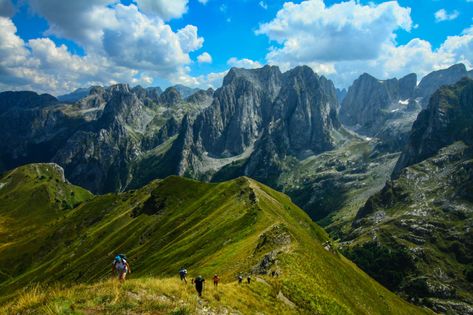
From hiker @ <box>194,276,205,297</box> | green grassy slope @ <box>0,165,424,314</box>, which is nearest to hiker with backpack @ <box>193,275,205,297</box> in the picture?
hiker @ <box>194,276,205,297</box>

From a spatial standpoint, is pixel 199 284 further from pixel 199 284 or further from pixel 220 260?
pixel 220 260

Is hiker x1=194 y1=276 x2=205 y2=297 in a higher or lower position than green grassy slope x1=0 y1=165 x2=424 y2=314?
higher

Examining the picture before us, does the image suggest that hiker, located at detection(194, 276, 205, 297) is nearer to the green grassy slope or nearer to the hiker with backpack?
the hiker with backpack

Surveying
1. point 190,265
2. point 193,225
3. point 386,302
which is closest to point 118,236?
point 193,225

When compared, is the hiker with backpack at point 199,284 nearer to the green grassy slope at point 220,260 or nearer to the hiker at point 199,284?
the hiker at point 199,284

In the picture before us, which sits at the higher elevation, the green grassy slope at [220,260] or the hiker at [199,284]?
the hiker at [199,284]

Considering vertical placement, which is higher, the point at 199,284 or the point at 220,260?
the point at 199,284

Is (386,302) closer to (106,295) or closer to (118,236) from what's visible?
(106,295)

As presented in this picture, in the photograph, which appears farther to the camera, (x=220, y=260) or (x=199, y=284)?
(x=220, y=260)

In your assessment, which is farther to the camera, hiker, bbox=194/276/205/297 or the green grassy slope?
hiker, bbox=194/276/205/297

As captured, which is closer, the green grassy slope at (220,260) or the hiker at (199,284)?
the green grassy slope at (220,260)

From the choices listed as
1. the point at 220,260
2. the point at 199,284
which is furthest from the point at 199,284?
the point at 220,260

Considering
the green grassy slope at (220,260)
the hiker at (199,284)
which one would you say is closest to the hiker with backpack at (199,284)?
the hiker at (199,284)

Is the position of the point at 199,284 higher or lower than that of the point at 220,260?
higher
